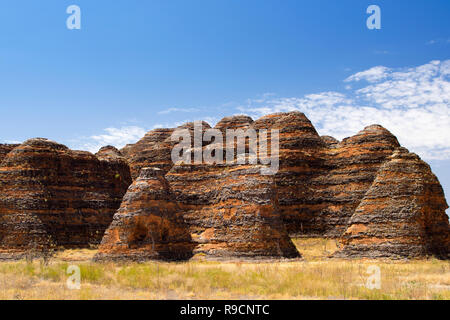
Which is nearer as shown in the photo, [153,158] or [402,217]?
[402,217]

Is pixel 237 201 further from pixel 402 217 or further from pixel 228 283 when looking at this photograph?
pixel 228 283

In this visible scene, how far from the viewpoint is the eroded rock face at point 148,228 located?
30031 millimetres

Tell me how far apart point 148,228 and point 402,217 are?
16.5 metres

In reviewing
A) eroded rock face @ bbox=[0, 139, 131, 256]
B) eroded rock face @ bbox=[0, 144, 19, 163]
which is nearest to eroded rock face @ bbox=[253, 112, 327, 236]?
eroded rock face @ bbox=[0, 139, 131, 256]

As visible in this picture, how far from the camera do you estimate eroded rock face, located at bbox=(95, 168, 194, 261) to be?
30.0 metres

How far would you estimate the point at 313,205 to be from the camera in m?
41.1

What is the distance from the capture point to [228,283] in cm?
1964

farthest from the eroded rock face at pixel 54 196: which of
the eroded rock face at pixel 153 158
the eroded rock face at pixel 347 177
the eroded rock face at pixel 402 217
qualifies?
the eroded rock face at pixel 402 217

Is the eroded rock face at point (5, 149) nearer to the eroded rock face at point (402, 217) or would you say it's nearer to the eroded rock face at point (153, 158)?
the eroded rock face at point (153, 158)

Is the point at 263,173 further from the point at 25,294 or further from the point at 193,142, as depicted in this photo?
the point at 193,142

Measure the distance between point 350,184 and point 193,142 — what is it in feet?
74.7

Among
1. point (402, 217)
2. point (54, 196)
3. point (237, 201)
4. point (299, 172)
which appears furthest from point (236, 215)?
point (54, 196)

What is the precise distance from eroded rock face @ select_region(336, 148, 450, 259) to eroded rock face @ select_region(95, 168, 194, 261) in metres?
11.1

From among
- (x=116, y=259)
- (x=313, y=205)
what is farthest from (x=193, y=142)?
(x=116, y=259)
